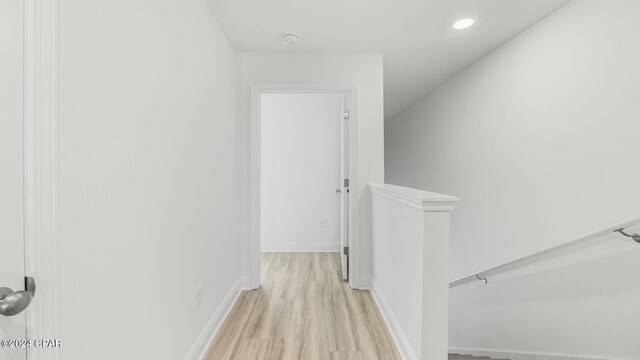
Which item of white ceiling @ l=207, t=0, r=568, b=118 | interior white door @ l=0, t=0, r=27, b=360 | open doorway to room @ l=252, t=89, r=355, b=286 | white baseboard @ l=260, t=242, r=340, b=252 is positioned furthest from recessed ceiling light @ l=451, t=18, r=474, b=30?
white baseboard @ l=260, t=242, r=340, b=252

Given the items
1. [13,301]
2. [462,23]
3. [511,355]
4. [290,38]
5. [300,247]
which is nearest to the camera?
[13,301]

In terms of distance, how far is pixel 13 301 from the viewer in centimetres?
67

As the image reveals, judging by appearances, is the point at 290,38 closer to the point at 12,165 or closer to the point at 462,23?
the point at 462,23

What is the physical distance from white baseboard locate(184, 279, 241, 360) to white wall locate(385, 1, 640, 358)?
2345mm

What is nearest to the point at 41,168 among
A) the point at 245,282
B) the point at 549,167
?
the point at 245,282

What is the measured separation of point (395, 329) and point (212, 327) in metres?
1.21

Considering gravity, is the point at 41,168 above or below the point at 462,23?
below

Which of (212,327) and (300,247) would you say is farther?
(300,247)

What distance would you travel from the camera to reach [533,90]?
8.00ft

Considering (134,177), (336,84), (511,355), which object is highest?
(336,84)

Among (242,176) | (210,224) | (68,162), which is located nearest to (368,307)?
(210,224)

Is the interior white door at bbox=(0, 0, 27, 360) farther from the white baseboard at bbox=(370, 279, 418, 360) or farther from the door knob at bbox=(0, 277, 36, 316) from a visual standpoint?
the white baseboard at bbox=(370, 279, 418, 360)

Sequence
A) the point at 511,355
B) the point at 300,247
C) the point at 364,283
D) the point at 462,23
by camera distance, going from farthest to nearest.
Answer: the point at 300,247
the point at 364,283
the point at 511,355
the point at 462,23

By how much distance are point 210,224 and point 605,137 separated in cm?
266
